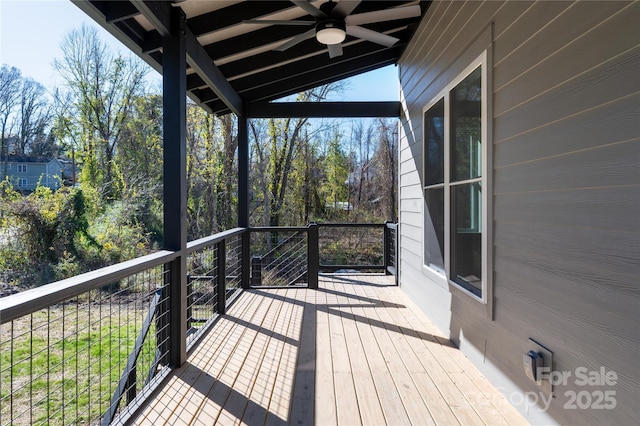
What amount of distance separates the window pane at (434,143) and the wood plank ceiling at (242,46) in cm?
120

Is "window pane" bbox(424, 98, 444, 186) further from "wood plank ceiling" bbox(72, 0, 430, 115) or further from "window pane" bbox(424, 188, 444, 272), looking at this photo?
"wood plank ceiling" bbox(72, 0, 430, 115)

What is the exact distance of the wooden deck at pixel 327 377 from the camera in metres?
2.02

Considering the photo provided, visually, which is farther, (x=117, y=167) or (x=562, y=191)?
(x=117, y=167)

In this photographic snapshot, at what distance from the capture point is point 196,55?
316cm

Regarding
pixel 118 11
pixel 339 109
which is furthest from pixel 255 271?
pixel 118 11

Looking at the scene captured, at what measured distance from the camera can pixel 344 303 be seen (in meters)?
4.34

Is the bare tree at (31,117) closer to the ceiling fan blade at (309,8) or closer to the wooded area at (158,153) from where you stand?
the wooded area at (158,153)

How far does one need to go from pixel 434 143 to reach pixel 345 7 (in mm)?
1540

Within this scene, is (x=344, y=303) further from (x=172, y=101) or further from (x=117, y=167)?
(x=117, y=167)

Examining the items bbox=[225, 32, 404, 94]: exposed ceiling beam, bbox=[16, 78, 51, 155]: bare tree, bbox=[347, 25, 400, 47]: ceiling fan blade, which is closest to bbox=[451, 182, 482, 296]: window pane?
bbox=[347, 25, 400, 47]: ceiling fan blade

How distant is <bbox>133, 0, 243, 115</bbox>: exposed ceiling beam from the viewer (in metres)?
2.40

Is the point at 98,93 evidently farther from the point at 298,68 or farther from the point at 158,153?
the point at 298,68

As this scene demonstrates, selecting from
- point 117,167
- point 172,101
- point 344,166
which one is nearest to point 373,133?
point 344,166

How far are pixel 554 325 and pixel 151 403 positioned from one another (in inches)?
89.5
